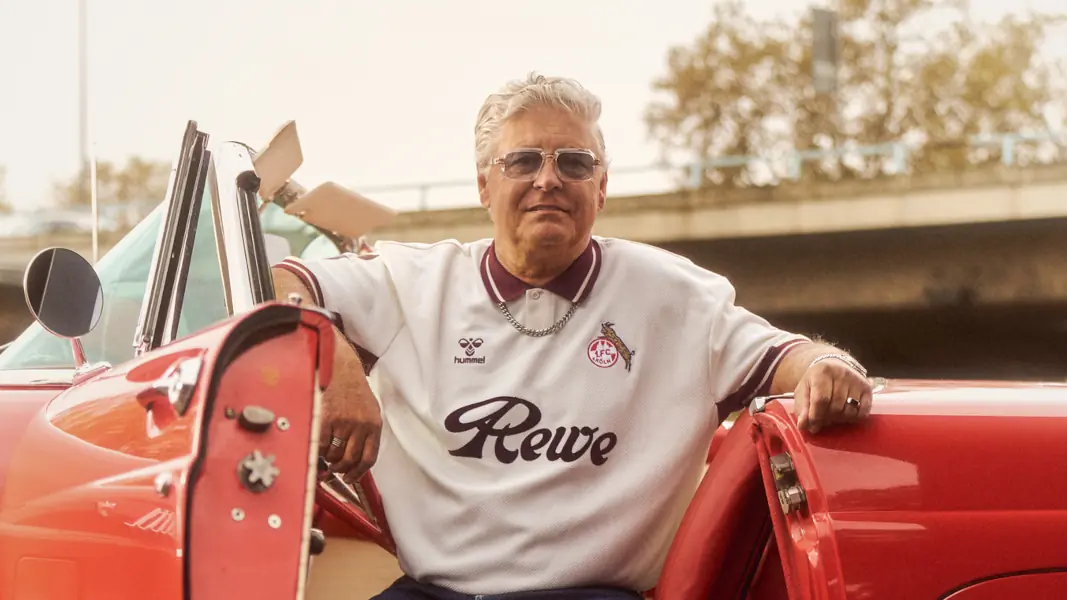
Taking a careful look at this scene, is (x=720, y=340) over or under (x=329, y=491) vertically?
over

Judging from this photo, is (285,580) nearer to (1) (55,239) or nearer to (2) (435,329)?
(2) (435,329)

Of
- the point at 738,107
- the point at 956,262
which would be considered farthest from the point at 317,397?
the point at 738,107

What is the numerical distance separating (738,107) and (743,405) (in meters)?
30.3

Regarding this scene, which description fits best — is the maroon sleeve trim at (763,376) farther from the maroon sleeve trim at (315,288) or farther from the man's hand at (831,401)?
the maroon sleeve trim at (315,288)

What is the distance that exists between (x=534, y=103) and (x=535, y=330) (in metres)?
0.52

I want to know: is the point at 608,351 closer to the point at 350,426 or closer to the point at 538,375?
the point at 538,375

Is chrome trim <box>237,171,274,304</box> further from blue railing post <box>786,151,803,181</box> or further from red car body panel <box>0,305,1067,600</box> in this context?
blue railing post <box>786,151,803,181</box>

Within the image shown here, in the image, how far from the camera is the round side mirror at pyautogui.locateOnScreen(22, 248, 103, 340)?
2199 millimetres

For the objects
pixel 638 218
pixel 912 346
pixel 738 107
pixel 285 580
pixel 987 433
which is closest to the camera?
pixel 285 580

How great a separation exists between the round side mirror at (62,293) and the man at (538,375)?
391 mm

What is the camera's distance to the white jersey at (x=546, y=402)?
2.23 metres

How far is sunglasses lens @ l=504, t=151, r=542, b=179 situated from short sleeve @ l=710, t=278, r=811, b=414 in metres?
0.51

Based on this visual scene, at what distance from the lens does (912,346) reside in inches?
961

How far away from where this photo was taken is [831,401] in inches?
66.5
